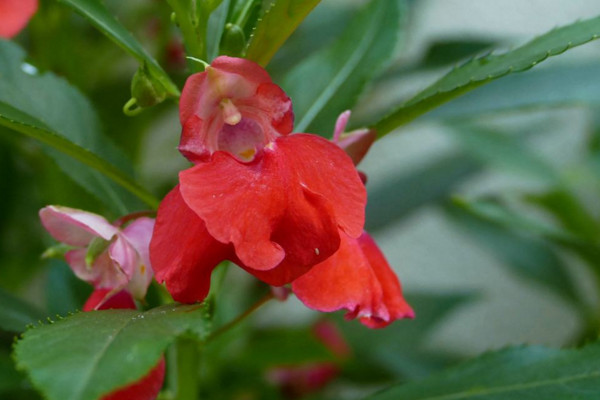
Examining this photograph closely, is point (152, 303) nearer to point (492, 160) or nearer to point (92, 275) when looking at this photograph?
point (92, 275)

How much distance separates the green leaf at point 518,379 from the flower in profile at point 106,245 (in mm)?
239

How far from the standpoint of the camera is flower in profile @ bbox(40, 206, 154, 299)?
0.48 m

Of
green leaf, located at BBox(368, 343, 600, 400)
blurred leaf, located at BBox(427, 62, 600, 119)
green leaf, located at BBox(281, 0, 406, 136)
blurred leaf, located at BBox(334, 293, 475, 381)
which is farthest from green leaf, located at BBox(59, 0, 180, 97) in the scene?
blurred leaf, located at BBox(334, 293, 475, 381)

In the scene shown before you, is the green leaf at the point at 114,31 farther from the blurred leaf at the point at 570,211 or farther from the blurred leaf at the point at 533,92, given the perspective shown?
the blurred leaf at the point at 570,211

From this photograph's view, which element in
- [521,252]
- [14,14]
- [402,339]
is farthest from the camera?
[521,252]

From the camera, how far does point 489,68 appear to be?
0.53m

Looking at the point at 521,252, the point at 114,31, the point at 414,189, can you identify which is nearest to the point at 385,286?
the point at 114,31

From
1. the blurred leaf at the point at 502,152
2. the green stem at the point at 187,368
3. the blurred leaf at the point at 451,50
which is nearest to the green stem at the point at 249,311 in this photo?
the green stem at the point at 187,368

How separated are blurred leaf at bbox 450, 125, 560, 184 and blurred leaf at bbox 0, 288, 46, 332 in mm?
749

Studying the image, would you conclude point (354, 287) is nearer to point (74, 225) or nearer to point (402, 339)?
point (74, 225)

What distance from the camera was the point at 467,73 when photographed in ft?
1.79

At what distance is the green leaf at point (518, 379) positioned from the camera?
0.55m

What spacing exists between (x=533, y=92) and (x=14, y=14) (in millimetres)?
570

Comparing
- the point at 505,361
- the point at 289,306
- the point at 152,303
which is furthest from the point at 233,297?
the point at 505,361
